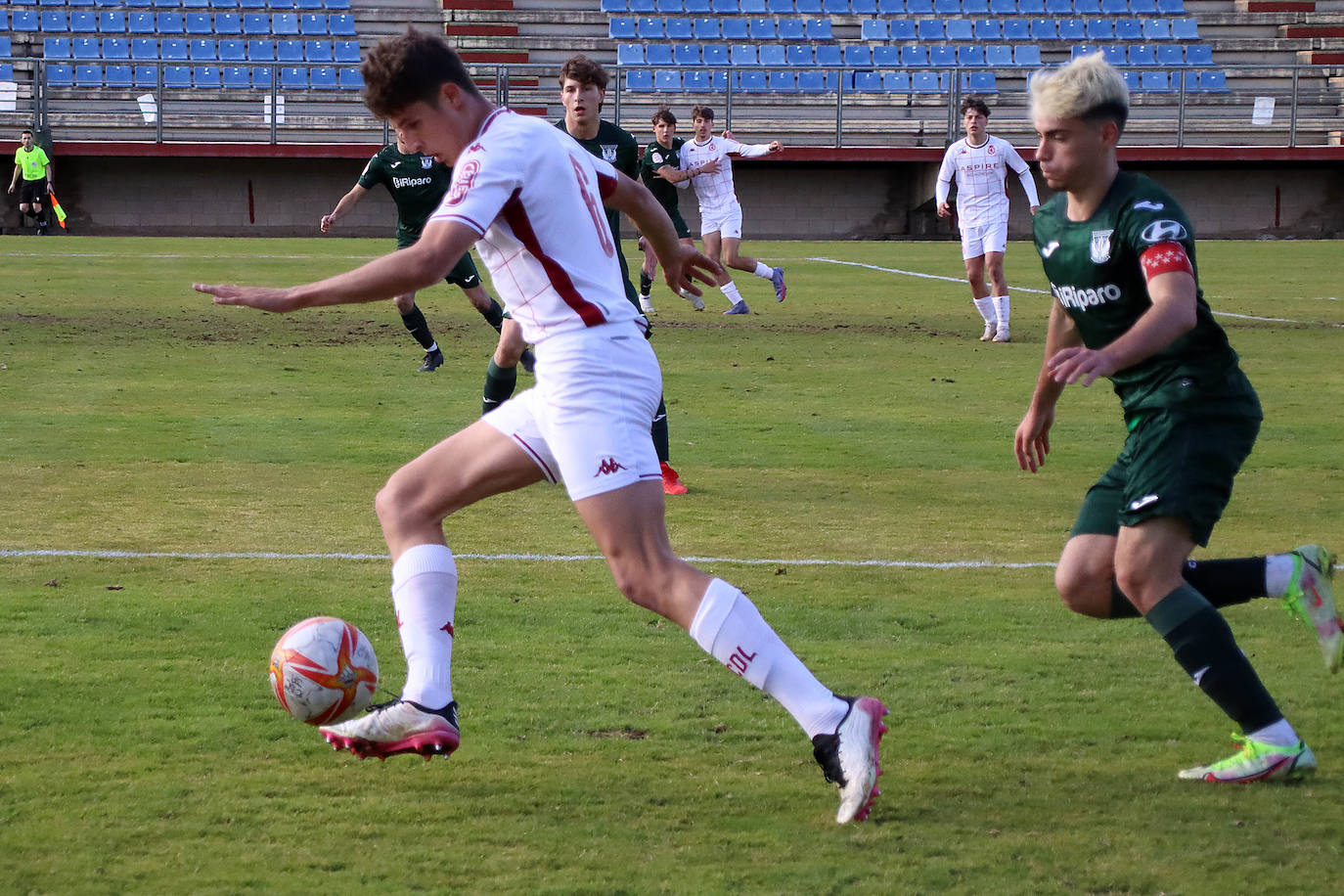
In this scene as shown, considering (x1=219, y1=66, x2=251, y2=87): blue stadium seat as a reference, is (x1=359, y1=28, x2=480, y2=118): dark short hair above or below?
below

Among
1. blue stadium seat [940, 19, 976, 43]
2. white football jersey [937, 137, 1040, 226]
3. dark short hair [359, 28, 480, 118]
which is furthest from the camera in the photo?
blue stadium seat [940, 19, 976, 43]

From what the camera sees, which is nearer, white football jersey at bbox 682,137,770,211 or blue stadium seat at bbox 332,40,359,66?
white football jersey at bbox 682,137,770,211

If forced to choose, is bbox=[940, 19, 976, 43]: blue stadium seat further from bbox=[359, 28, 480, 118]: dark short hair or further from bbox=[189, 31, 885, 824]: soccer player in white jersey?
bbox=[359, 28, 480, 118]: dark short hair

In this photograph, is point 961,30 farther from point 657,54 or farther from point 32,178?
point 32,178

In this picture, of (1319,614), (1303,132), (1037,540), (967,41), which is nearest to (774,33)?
(967,41)

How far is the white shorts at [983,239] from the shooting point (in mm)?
15383

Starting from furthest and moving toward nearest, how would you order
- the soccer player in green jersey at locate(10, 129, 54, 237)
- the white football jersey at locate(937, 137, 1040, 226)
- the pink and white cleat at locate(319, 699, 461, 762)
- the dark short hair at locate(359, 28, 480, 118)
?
1. the soccer player in green jersey at locate(10, 129, 54, 237)
2. the white football jersey at locate(937, 137, 1040, 226)
3. the pink and white cleat at locate(319, 699, 461, 762)
4. the dark short hair at locate(359, 28, 480, 118)

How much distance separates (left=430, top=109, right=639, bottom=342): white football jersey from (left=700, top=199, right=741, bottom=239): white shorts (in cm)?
1542

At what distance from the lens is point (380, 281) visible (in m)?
3.54

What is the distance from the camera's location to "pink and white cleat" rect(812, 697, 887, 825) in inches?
144

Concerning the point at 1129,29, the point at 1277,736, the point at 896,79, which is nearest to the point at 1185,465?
the point at 1277,736

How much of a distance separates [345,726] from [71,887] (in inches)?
32.0

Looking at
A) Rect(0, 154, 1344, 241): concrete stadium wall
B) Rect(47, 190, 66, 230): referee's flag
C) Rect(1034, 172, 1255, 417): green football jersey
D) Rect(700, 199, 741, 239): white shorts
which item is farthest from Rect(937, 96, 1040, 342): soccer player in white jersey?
Rect(47, 190, 66, 230): referee's flag

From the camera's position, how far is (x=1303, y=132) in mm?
A: 35250
